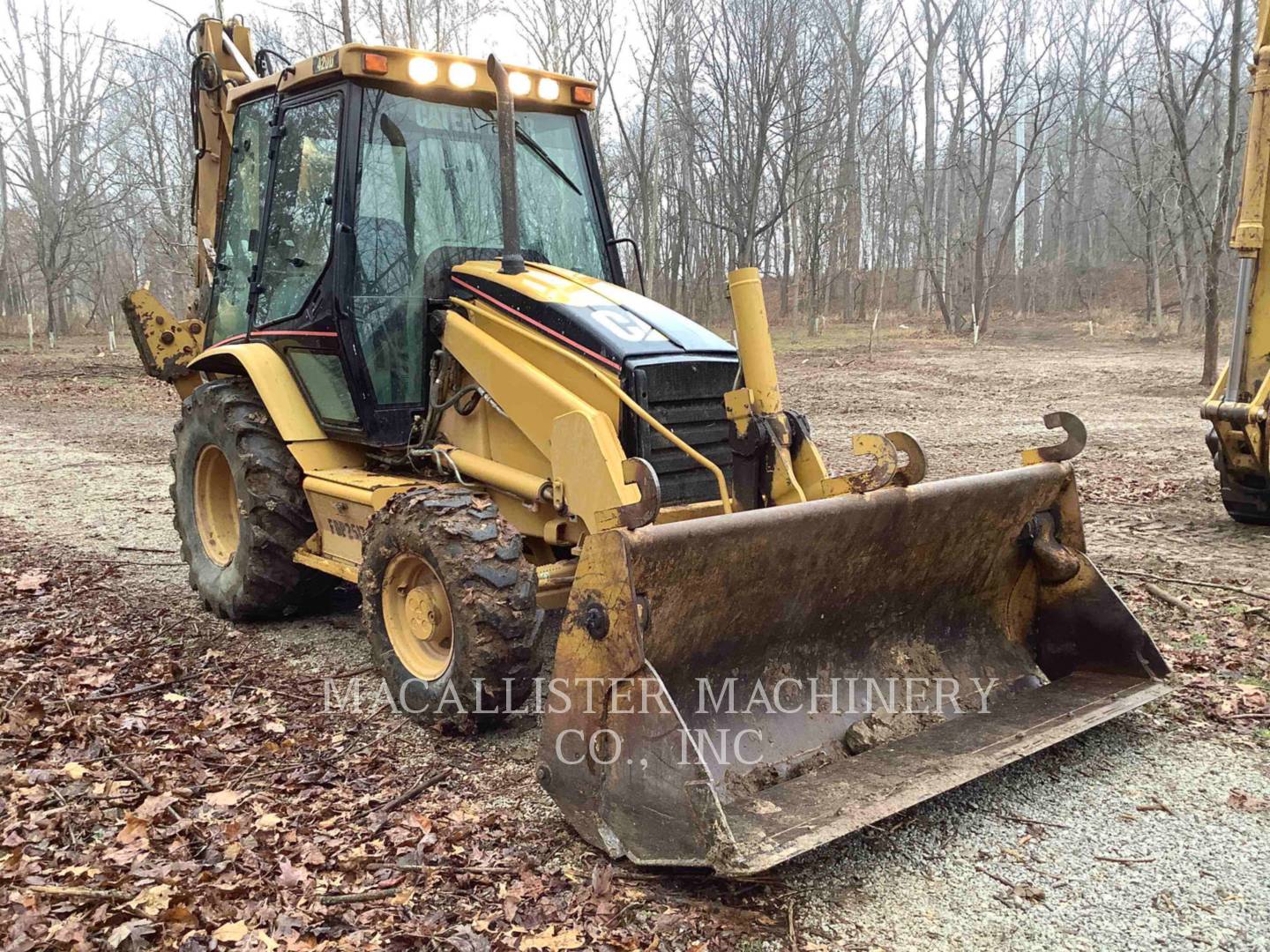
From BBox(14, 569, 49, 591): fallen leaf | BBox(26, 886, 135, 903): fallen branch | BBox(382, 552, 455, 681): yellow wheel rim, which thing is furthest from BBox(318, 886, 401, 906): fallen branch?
BBox(14, 569, 49, 591): fallen leaf

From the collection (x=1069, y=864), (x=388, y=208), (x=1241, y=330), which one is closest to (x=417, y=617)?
(x=388, y=208)

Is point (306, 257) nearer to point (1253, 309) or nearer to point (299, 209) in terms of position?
point (299, 209)

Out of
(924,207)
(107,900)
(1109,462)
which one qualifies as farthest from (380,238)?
(924,207)

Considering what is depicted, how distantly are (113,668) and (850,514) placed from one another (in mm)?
3571

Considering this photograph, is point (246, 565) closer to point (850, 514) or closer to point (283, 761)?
point (283, 761)

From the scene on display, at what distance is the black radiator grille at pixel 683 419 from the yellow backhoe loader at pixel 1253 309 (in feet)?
13.5

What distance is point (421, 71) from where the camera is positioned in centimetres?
495

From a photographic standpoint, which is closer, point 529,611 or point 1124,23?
point 529,611

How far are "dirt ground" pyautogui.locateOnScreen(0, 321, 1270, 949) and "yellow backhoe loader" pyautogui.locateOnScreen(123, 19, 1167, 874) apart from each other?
0.21 meters

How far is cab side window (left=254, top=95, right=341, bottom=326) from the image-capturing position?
5.11 meters

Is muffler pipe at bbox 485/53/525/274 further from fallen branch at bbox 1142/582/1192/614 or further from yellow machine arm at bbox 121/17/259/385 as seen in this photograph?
fallen branch at bbox 1142/582/1192/614

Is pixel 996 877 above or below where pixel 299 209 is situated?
below

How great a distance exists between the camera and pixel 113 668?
16.4 feet

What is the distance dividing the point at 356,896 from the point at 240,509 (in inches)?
114
